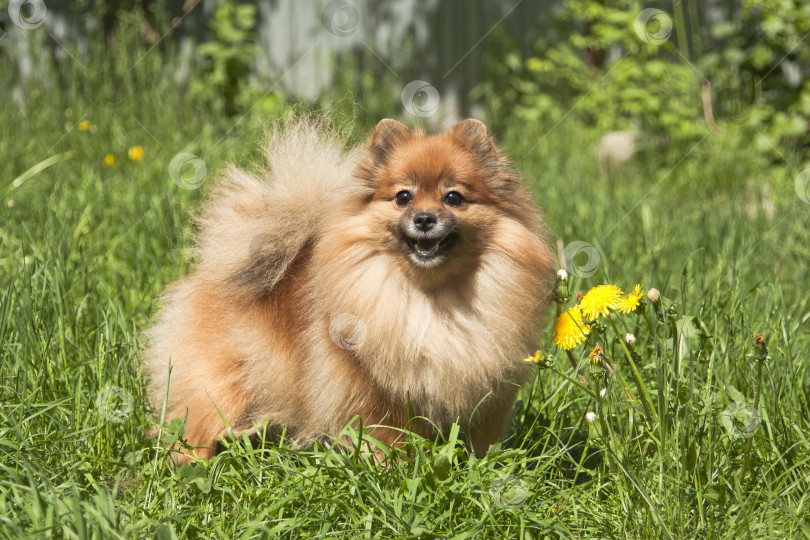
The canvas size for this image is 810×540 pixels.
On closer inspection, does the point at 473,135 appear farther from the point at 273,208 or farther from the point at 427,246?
the point at 273,208

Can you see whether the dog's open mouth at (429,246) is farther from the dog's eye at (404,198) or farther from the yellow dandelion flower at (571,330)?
the yellow dandelion flower at (571,330)

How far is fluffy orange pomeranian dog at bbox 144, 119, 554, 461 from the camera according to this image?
274 centimetres

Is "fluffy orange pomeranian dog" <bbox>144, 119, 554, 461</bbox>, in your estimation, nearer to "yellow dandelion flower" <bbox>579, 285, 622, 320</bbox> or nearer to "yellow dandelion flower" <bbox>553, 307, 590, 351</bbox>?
"yellow dandelion flower" <bbox>553, 307, 590, 351</bbox>

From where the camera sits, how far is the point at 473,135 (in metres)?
2.92

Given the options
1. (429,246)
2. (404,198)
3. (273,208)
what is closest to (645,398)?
(429,246)

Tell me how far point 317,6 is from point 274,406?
6277 mm

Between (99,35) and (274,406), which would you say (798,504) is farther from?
(99,35)

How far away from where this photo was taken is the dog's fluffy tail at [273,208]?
115 inches

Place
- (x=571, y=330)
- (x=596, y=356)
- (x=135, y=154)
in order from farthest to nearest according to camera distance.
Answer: (x=135, y=154) → (x=571, y=330) → (x=596, y=356)

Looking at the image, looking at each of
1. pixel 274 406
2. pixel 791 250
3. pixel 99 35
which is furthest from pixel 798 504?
pixel 99 35

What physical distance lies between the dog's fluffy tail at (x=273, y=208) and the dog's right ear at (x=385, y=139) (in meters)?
0.16

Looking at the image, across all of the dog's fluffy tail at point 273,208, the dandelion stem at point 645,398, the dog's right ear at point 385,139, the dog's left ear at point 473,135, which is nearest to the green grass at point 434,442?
the dandelion stem at point 645,398

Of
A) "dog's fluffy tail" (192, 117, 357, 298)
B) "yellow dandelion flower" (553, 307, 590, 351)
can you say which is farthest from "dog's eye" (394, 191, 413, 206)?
"yellow dandelion flower" (553, 307, 590, 351)

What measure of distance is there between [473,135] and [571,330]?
90cm
